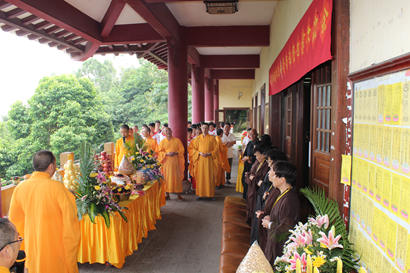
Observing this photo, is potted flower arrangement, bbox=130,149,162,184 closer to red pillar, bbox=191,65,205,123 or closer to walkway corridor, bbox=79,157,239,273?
walkway corridor, bbox=79,157,239,273

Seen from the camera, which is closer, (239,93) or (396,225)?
(396,225)

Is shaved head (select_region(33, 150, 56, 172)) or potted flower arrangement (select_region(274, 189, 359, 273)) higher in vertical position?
shaved head (select_region(33, 150, 56, 172))

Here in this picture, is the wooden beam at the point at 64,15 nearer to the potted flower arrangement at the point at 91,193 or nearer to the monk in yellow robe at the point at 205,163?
the potted flower arrangement at the point at 91,193

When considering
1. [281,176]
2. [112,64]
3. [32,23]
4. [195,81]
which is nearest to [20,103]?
[195,81]

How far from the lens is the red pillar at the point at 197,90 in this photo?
10.4m

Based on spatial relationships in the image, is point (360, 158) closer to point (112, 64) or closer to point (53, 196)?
point (53, 196)

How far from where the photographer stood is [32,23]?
176 inches

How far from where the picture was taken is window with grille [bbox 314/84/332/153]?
2.88 m

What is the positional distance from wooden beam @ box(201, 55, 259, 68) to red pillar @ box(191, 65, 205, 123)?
32cm

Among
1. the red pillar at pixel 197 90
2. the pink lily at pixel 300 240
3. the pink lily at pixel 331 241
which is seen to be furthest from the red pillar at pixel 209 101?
the pink lily at pixel 331 241

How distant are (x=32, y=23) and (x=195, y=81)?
643cm

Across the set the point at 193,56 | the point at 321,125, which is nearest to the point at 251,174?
the point at 321,125

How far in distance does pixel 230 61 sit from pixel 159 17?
5725mm

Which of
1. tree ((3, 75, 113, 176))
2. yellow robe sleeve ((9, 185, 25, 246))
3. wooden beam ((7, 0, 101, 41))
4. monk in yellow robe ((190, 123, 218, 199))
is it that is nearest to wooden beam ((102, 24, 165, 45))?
wooden beam ((7, 0, 101, 41))
